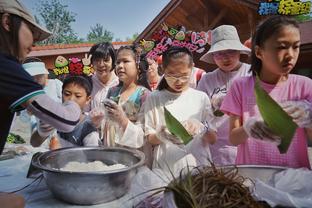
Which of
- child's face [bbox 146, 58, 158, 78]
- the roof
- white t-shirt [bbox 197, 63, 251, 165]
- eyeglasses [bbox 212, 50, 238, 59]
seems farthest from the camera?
the roof

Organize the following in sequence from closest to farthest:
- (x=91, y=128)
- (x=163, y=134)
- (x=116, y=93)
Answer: (x=163, y=134), (x=91, y=128), (x=116, y=93)

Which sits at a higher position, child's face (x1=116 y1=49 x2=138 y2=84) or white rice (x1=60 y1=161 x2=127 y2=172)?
child's face (x1=116 y1=49 x2=138 y2=84)

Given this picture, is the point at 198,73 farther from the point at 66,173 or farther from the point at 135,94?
the point at 66,173

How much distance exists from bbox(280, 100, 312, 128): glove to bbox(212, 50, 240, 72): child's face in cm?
120

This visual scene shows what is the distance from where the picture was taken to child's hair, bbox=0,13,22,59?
123 centimetres

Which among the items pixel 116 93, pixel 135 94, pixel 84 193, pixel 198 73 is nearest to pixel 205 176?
pixel 84 193

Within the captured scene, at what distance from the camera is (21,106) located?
3.87ft

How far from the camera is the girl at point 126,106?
191cm

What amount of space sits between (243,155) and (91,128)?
124 centimetres

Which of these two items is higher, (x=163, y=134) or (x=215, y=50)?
(x=215, y=50)

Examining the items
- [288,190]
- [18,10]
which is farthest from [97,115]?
[288,190]

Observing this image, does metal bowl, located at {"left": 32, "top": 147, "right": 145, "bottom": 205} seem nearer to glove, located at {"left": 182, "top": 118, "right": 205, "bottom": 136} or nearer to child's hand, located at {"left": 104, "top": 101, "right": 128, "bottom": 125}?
glove, located at {"left": 182, "top": 118, "right": 205, "bottom": 136}

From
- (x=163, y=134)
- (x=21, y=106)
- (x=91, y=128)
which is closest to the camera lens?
(x=21, y=106)

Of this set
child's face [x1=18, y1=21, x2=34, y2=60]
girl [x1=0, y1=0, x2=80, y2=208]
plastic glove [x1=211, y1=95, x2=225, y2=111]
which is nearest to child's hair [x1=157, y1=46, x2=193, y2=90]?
plastic glove [x1=211, y1=95, x2=225, y2=111]
